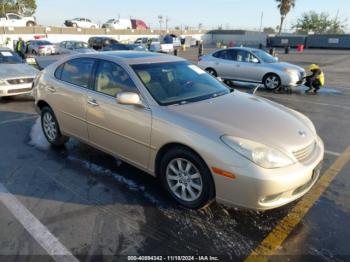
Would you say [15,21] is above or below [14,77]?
above

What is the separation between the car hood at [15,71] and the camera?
342 inches

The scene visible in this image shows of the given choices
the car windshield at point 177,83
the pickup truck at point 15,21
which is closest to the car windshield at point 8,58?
the car windshield at point 177,83

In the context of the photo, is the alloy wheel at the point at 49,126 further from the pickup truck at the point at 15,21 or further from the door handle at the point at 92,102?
the pickup truck at the point at 15,21

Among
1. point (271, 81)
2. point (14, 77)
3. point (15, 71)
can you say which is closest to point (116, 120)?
point (14, 77)

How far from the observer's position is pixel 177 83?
414 centimetres

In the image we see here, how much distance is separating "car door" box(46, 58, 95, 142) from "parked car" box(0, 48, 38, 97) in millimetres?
4116

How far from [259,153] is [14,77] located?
7697 mm

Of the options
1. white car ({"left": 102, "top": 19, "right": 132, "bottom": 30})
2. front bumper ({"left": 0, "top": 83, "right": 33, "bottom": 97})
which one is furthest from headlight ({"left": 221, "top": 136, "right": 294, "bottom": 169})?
white car ({"left": 102, "top": 19, "right": 132, "bottom": 30})

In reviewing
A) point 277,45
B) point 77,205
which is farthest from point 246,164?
point 277,45

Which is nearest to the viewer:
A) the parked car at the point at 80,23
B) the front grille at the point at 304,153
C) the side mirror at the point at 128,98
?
the front grille at the point at 304,153

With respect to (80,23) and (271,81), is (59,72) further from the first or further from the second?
(80,23)

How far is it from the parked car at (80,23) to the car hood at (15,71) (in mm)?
38498

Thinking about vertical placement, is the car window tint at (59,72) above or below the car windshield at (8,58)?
above

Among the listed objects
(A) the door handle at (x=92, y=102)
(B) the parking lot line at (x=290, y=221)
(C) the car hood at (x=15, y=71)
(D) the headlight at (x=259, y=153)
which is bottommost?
(B) the parking lot line at (x=290, y=221)
